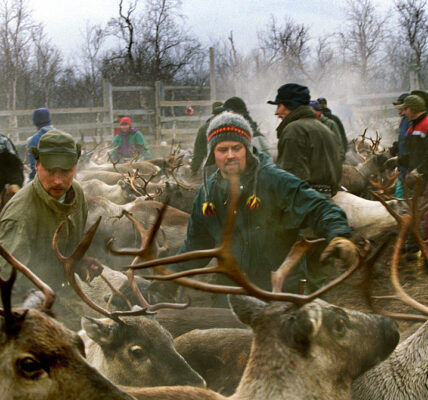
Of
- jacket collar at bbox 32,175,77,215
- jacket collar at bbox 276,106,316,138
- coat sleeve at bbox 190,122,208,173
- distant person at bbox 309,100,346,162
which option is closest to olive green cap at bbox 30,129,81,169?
jacket collar at bbox 32,175,77,215

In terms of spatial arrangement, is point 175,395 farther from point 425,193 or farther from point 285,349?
point 425,193

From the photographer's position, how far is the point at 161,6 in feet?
85.7

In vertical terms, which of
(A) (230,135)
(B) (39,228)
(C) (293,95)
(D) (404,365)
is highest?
(C) (293,95)

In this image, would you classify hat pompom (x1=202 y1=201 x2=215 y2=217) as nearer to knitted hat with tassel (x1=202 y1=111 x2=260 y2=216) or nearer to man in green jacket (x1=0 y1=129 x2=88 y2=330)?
knitted hat with tassel (x1=202 y1=111 x2=260 y2=216)

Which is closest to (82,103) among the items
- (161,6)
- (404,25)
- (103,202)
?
(161,6)

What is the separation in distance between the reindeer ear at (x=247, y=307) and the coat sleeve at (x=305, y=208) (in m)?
0.61

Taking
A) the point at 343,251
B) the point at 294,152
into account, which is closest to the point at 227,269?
the point at 343,251

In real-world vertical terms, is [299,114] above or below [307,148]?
above

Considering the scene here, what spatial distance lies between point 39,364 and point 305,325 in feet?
3.56

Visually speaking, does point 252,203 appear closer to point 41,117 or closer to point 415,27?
point 41,117

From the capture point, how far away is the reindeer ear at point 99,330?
138 inches

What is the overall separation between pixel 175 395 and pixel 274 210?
1.35 m

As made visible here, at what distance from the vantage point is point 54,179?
11.8ft

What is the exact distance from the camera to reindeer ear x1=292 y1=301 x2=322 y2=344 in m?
2.52
